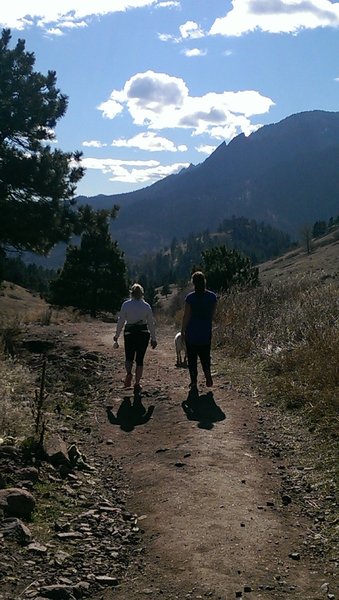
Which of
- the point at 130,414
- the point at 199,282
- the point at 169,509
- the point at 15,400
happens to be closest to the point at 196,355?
the point at 199,282

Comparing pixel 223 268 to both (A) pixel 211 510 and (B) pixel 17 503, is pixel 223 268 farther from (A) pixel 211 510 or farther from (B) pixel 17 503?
(B) pixel 17 503

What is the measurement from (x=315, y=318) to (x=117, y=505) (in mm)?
6622

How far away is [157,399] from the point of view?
874 cm

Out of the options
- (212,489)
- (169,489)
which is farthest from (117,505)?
(212,489)

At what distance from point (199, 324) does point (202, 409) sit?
1692 mm

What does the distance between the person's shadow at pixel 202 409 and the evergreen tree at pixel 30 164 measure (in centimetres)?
1200

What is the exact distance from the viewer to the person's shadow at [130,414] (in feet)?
25.0

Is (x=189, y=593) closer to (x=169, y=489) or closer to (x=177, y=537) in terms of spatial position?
(x=177, y=537)

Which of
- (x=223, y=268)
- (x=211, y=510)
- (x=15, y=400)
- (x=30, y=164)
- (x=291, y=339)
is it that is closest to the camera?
(x=211, y=510)

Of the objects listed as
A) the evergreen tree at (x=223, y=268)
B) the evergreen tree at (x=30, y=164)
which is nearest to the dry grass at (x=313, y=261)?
the evergreen tree at (x=223, y=268)

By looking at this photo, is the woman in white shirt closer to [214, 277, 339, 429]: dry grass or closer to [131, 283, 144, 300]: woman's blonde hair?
[131, 283, 144, 300]: woman's blonde hair

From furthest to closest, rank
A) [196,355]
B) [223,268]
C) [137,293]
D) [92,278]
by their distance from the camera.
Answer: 1. [92,278]
2. [223,268]
3. [137,293]
4. [196,355]

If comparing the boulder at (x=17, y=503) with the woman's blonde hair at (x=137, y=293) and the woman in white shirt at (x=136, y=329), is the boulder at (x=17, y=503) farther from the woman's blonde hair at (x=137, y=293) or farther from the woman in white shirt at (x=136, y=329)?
the woman's blonde hair at (x=137, y=293)

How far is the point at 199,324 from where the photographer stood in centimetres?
936
